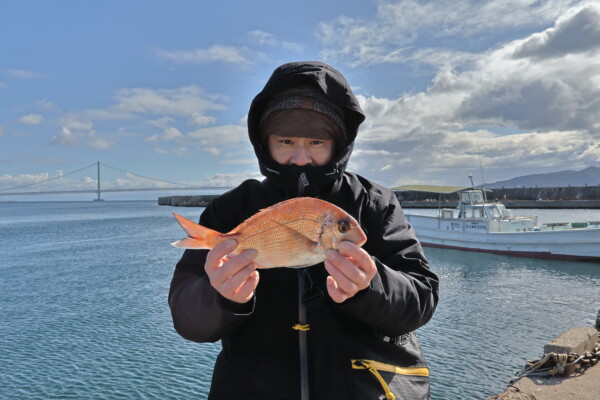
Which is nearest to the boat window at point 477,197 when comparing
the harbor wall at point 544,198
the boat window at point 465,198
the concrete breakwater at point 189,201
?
the boat window at point 465,198

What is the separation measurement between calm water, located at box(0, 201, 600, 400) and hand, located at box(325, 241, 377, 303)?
8.20 metres

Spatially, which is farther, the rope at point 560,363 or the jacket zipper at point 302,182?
the rope at point 560,363

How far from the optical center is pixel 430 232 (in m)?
29.6

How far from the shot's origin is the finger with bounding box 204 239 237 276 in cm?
186

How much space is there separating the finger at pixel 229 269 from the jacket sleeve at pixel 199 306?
107 mm

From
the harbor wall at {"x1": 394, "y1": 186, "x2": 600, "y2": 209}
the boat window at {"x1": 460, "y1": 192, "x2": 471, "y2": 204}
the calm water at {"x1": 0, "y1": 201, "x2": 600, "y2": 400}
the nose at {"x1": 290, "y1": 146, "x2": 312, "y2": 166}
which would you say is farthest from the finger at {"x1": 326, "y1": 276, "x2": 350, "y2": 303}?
the harbor wall at {"x1": 394, "y1": 186, "x2": 600, "y2": 209}

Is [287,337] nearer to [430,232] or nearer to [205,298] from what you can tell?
[205,298]

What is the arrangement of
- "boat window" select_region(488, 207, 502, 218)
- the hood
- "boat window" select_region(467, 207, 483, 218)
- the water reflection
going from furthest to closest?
"boat window" select_region(467, 207, 483, 218)
"boat window" select_region(488, 207, 502, 218)
the water reflection
the hood

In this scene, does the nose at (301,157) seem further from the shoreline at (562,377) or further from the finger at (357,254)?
the shoreline at (562,377)

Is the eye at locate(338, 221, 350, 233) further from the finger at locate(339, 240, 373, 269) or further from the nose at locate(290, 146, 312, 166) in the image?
the nose at locate(290, 146, 312, 166)

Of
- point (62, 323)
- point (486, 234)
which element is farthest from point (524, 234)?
point (62, 323)

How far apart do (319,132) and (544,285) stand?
20.6 metres

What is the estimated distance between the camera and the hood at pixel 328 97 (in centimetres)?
225

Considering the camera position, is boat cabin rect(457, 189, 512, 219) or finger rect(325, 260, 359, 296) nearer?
finger rect(325, 260, 359, 296)
